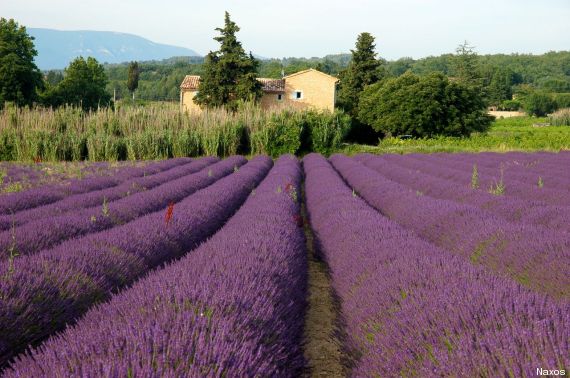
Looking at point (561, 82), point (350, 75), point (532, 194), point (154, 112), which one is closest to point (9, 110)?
point (154, 112)

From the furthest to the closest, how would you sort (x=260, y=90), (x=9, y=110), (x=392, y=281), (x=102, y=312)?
(x=260, y=90), (x=9, y=110), (x=392, y=281), (x=102, y=312)

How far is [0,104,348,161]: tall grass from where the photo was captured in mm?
21719

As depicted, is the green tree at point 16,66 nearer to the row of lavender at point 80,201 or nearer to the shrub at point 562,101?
the row of lavender at point 80,201

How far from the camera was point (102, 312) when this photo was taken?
2461mm

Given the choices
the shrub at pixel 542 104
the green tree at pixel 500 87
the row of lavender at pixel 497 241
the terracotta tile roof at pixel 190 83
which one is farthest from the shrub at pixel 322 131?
the green tree at pixel 500 87

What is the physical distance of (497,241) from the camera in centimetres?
438

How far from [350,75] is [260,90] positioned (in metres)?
12.6

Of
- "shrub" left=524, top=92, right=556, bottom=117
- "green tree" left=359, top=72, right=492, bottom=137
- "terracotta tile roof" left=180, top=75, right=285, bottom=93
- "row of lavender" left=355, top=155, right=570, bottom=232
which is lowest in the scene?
"row of lavender" left=355, top=155, right=570, bottom=232

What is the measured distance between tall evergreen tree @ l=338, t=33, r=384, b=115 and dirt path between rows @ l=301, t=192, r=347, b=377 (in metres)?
41.3

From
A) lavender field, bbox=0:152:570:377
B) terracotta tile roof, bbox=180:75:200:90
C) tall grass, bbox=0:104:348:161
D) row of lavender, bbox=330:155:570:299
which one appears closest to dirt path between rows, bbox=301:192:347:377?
lavender field, bbox=0:152:570:377

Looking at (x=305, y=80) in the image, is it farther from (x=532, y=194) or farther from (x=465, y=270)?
(x=465, y=270)

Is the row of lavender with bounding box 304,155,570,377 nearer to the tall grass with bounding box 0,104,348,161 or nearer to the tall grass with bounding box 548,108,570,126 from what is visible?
the tall grass with bounding box 0,104,348,161

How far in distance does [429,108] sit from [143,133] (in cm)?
2045

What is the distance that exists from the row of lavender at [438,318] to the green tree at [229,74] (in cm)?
3411
